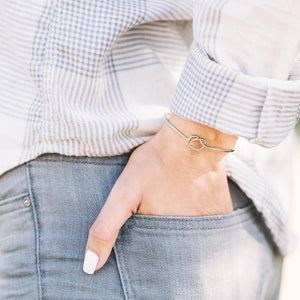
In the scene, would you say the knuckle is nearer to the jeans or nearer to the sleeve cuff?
the jeans

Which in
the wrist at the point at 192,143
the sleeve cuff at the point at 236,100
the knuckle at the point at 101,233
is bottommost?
the knuckle at the point at 101,233

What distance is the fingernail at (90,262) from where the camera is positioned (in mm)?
859

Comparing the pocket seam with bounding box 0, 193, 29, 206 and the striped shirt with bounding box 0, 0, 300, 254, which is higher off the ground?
the striped shirt with bounding box 0, 0, 300, 254

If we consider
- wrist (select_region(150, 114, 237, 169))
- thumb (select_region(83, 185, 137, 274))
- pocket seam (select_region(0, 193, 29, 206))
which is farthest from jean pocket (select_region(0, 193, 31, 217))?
wrist (select_region(150, 114, 237, 169))

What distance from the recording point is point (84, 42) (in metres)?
0.88

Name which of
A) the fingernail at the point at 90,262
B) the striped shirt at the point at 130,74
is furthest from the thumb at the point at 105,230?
the striped shirt at the point at 130,74

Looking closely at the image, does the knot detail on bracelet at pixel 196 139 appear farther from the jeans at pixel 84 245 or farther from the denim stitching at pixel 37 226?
the denim stitching at pixel 37 226

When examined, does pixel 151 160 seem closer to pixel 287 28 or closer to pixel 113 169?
pixel 113 169

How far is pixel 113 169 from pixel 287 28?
42 cm

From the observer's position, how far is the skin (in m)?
0.88

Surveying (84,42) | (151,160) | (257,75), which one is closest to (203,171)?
(151,160)

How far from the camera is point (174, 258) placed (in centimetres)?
89

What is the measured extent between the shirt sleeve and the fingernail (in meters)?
0.30

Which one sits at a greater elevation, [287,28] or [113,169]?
[287,28]
